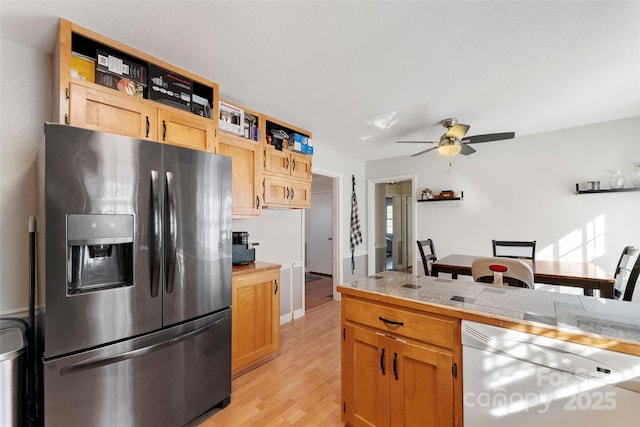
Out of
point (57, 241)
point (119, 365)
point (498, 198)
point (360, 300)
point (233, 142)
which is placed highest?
point (233, 142)

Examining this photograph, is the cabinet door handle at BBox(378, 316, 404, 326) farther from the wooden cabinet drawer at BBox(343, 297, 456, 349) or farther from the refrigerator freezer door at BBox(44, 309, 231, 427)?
the refrigerator freezer door at BBox(44, 309, 231, 427)

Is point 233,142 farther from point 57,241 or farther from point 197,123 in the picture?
point 57,241

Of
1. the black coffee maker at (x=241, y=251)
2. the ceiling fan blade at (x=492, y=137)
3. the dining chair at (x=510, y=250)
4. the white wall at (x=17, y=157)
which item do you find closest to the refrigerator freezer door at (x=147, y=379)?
the black coffee maker at (x=241, y=251)

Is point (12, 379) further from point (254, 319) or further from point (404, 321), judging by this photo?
point (404, 321)

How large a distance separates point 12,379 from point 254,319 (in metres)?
1.46

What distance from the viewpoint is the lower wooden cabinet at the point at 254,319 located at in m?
2.29

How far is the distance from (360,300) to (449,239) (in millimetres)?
3301

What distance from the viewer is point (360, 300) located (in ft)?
5.26

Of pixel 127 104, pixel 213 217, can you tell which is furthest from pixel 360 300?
pixel 127 104

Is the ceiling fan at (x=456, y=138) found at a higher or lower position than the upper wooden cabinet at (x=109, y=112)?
higher

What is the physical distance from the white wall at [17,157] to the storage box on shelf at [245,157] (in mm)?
1190

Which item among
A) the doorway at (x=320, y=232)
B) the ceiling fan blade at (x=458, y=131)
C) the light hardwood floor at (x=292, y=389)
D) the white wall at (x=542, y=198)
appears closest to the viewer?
the light hardwood floor at (x=292, y=389)

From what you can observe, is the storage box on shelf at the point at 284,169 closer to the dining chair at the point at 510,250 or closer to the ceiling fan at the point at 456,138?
the ceiling fan at the point at 456,138

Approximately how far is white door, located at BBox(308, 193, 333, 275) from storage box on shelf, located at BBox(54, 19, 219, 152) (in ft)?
15.7
